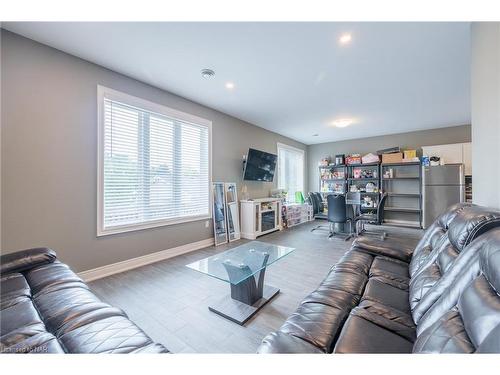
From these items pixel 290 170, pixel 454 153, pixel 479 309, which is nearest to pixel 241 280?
pixel 479 309

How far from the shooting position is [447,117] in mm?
4566

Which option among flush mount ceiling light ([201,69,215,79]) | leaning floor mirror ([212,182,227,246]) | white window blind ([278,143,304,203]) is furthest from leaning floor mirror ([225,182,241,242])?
flush mount ceiling light ([201,69,215,79])

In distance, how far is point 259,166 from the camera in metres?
4.97

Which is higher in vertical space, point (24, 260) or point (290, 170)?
point (290, 170)

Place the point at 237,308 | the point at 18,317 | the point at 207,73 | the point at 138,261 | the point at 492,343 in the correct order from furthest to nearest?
the point at 138,261 → the point at 207,73 → the point at 237,308 → the point at 18,317 → the point at 492,343

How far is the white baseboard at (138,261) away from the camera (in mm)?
2520

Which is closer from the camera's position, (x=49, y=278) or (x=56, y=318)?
(x=56, y=318)

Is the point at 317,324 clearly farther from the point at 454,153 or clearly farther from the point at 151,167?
the point at 454,153

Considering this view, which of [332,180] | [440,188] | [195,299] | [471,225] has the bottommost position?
[195,299]

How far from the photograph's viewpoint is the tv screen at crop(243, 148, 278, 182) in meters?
4.67

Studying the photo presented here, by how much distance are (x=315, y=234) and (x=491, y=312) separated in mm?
4260

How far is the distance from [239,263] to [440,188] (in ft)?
18.0

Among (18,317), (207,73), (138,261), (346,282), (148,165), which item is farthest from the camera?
(148,165)
